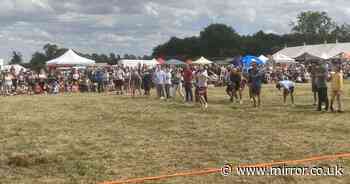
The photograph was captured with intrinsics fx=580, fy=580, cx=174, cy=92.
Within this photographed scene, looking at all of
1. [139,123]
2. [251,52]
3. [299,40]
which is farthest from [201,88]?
[299,40]

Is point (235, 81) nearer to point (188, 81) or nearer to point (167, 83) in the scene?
point (188, 81)

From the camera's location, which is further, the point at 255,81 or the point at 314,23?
the point at 314,23

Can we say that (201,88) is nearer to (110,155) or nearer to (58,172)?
(110,155)

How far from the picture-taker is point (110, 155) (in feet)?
33.6

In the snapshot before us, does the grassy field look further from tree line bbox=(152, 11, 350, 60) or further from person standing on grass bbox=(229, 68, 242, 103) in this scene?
tree line bbox=(152, 11, 350, 60)

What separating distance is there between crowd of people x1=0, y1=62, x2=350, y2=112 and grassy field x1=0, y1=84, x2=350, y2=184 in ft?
3.64

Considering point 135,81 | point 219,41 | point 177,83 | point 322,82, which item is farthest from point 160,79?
point 219,41

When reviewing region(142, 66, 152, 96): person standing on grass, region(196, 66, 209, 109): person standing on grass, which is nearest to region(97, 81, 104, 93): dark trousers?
region(142, 66, 152, 96): person standing on grass

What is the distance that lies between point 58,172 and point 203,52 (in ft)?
404

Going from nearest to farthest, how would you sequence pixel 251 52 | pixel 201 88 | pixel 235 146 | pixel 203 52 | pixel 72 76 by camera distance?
pixel 235 146
pixel 201 88
pixel 72 76
pixel 251 52
pixel 203 52

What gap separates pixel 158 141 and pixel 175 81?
1369cm

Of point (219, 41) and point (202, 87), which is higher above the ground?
point (219, 41)

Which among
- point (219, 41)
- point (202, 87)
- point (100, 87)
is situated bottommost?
point (100, 87)

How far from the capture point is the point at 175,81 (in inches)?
1006
